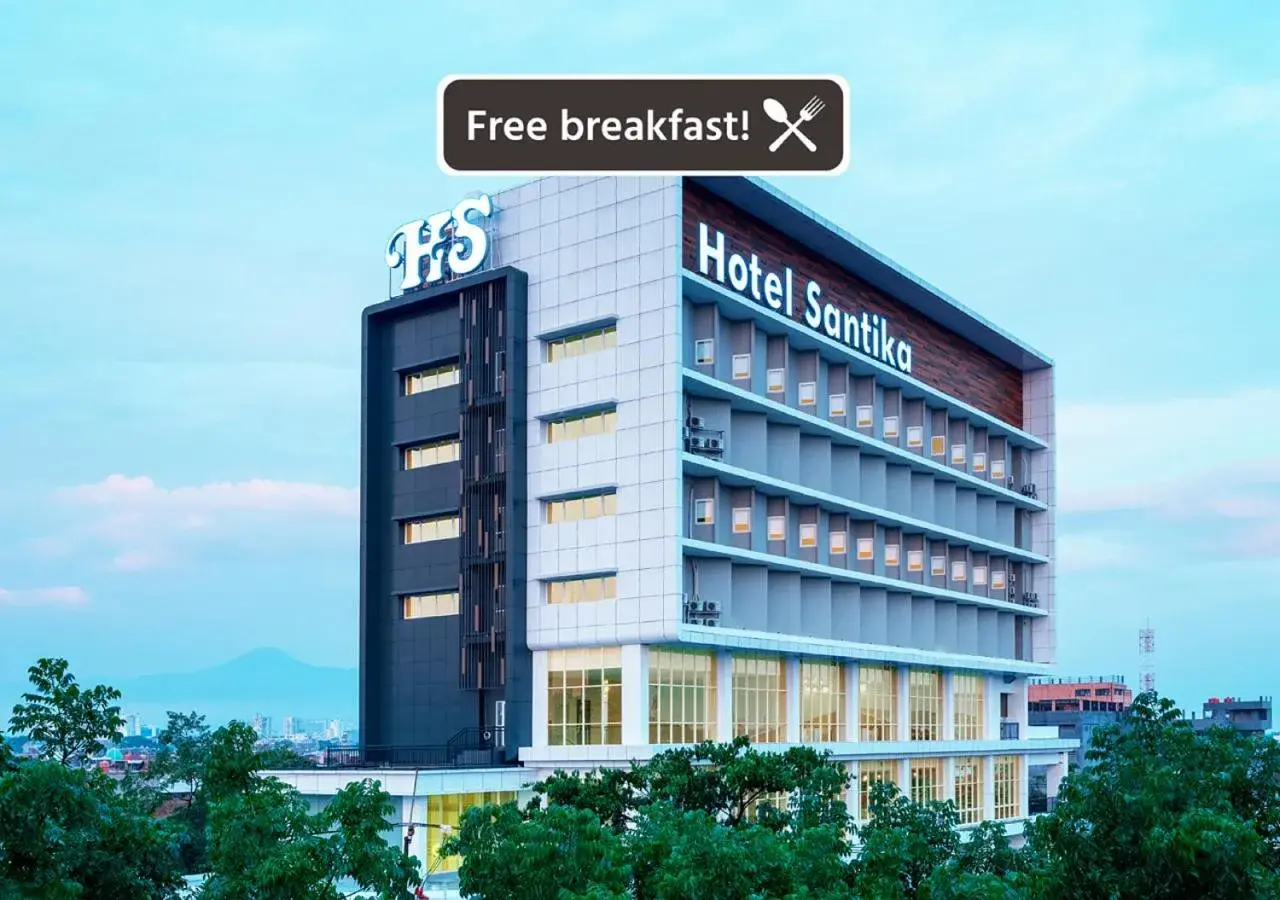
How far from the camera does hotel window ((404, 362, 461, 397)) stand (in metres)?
75.1

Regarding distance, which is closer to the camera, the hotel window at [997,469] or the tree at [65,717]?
the tree at [65,717]

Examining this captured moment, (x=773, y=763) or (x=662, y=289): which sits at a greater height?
(x=662, y=289)

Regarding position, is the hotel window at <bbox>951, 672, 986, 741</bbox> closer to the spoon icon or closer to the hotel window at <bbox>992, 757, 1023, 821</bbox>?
the hotel window at <bbox>992, 757, 1023, 821</bbox>

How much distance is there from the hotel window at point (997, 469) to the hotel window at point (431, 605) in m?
44.5

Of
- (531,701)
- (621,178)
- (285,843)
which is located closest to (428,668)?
(531,701)

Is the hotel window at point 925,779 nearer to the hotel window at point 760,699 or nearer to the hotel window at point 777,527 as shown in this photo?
the hotel window at point 760,699

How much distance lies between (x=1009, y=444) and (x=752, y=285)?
38.5 m

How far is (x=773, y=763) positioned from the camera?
53125 millimetres

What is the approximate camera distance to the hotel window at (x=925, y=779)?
8781cm

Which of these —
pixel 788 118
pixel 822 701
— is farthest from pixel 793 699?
pixel 788 118

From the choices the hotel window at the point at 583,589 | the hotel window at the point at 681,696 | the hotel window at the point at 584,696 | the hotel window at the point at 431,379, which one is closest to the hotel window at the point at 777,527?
the hotel window at the point at 681,696

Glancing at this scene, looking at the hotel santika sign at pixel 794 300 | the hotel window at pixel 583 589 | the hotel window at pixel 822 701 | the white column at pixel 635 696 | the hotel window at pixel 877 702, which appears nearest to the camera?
the white column at pixel 635 696

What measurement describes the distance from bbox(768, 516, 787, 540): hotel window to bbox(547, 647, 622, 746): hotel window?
12619 millimetres

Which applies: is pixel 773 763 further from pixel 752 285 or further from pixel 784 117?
pixel 784 117
